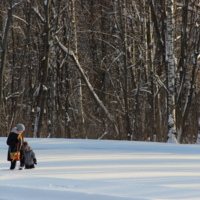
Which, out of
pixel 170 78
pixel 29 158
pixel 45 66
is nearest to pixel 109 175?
pixel 29 158

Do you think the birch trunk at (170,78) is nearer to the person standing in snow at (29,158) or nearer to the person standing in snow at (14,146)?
the person standing in snow at (29,158)

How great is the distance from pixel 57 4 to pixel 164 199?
18.8 m

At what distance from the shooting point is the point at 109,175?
7.21 metres

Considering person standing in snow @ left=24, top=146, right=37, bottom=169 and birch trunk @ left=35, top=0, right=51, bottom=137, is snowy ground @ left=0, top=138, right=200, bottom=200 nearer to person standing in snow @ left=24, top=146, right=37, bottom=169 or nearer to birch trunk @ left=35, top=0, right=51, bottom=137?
person standing in snow @ left=24, top=146, right=37, bottom=169

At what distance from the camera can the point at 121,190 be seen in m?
5.79

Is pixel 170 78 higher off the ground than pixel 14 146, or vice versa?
pixel 170 78

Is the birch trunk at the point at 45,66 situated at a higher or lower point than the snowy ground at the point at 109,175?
higher

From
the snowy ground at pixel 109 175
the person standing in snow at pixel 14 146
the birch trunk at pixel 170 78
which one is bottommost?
the snowy ground at pixel 109 175

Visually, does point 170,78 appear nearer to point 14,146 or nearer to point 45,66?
point 45,66

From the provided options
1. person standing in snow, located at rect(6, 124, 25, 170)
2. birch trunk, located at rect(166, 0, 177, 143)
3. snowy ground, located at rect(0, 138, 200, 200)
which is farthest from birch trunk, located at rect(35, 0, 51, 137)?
person standing in snow, located at rect(6, 124, 25, 170)

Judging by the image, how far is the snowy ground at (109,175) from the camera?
5652 millimetres

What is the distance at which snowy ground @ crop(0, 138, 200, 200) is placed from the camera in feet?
18.5

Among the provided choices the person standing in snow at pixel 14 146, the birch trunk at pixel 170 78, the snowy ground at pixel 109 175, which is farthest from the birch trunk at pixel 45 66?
the person standing in snow at pixel 14 146

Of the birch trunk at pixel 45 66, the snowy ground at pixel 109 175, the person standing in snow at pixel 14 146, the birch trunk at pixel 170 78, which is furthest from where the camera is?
the birch trunk at pixel 45 66
